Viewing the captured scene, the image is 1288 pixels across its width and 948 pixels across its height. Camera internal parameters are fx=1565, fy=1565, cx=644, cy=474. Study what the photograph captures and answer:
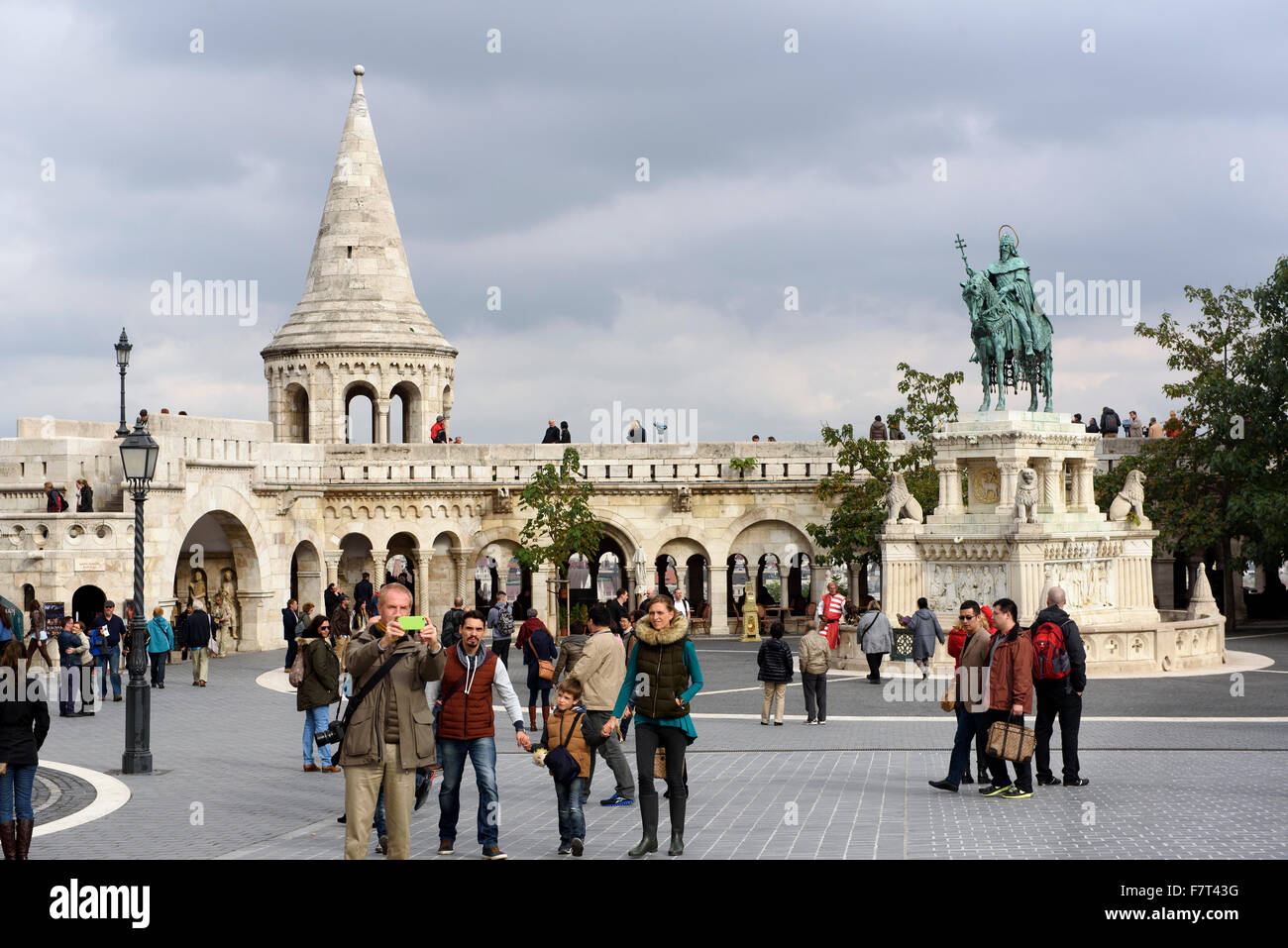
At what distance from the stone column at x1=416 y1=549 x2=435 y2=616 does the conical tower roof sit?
518 cm

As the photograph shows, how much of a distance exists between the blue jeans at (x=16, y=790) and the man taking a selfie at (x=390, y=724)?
212cm

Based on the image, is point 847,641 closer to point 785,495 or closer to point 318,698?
point 785,495

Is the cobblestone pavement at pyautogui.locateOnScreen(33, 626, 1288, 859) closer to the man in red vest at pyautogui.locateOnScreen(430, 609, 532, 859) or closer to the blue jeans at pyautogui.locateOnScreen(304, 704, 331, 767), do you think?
the blue jeans at pyautogui.locateOnScreen(304, 704, 331, 767)

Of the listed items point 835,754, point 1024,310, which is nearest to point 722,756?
point 835,754

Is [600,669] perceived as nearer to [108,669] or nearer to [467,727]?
[467,727]

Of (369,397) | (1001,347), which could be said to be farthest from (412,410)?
(1001,347)

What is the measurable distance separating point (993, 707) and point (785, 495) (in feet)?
75.5

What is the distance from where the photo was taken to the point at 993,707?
1148cm

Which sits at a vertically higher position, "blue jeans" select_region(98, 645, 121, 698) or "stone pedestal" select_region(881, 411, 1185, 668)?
"stone pedestal" select_region(881, 411, 1185, 668)

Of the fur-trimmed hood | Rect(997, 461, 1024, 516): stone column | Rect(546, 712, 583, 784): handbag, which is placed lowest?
Rect(546, 712, 583, 784): handbag

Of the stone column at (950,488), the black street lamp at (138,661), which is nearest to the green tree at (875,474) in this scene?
the stone column at (950,488)

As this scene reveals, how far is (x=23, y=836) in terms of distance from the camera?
30.3ft

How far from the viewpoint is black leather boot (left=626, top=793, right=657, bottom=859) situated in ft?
30.5

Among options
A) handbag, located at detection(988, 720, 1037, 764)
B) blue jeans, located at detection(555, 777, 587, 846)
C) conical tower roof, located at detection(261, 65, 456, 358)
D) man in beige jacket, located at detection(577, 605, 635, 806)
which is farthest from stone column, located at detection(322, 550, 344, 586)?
blue jeans, located at detection(555, 777, 587, 846)
